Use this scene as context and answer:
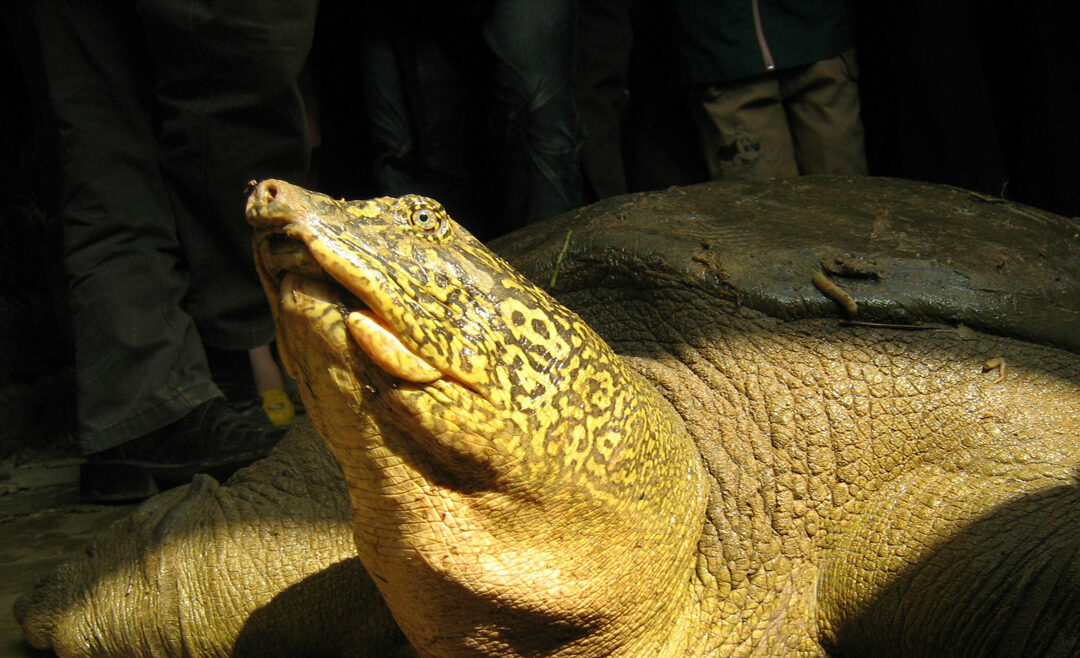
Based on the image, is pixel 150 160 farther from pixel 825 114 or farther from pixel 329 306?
pixel 825 114

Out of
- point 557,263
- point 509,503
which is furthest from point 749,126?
point 509,503

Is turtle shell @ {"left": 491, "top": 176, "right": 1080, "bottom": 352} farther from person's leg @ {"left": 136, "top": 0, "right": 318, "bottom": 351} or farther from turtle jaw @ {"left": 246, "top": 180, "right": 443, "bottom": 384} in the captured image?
person's leg @ {"left": 136, "top": 0, "right": 318, "bottom": 351}

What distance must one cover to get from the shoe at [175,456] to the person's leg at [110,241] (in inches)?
2.5

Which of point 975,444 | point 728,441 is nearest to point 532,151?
point 728,441

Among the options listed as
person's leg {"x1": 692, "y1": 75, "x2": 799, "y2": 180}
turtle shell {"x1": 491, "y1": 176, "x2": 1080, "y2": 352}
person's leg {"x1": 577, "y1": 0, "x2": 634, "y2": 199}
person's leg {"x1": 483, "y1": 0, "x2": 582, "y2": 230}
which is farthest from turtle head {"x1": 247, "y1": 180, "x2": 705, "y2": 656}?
person's leg {"x1": 577, "y1": 0, "x2": 634, "y2": 199}

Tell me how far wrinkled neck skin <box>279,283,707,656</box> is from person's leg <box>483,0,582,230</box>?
1600 millimetres

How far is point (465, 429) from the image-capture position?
1157 mm

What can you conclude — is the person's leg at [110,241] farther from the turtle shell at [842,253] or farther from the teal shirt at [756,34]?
the teal shirt at [756,34]

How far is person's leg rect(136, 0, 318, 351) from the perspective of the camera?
2607 millimetres

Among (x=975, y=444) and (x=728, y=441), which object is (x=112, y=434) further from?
(x=975, y=444)

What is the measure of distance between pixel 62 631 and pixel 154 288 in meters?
1.22

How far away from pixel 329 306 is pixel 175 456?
2065 millimetres

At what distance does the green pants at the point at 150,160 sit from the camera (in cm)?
268

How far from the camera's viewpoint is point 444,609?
4.31 ft
